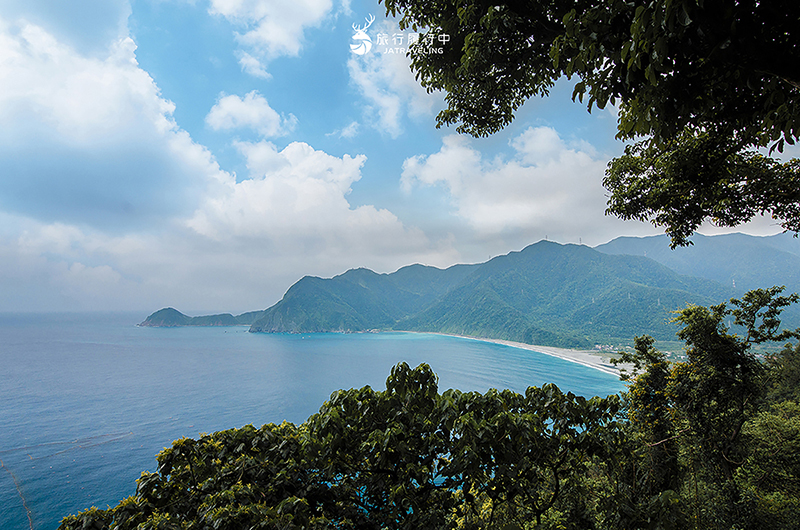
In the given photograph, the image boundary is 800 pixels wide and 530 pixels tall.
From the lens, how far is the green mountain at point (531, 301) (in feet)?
265

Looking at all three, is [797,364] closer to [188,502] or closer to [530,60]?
[530,60]

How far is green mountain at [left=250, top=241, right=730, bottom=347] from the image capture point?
8069 centimetres

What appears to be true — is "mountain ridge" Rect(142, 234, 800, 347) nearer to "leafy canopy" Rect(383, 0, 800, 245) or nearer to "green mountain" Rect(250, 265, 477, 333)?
"green mountain" Rect(250, 265, 477, 333)

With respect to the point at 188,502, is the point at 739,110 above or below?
above

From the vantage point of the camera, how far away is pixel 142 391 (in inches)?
1401

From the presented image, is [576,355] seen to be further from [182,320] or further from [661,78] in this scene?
[182,320]

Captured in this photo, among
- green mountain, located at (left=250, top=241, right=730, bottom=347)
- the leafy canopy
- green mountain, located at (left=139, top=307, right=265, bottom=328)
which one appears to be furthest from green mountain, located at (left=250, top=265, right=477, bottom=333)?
the leafy canopy

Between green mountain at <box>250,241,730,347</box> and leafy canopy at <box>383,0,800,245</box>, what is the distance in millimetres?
73022

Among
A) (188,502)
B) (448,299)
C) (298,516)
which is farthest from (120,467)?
(448,299)

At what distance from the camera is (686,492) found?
23.5ft

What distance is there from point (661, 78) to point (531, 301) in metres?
125

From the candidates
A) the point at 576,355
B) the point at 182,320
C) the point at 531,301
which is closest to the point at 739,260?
the point at 531,301

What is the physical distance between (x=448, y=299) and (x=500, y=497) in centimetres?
12691

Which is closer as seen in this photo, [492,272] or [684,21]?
[684,21]
